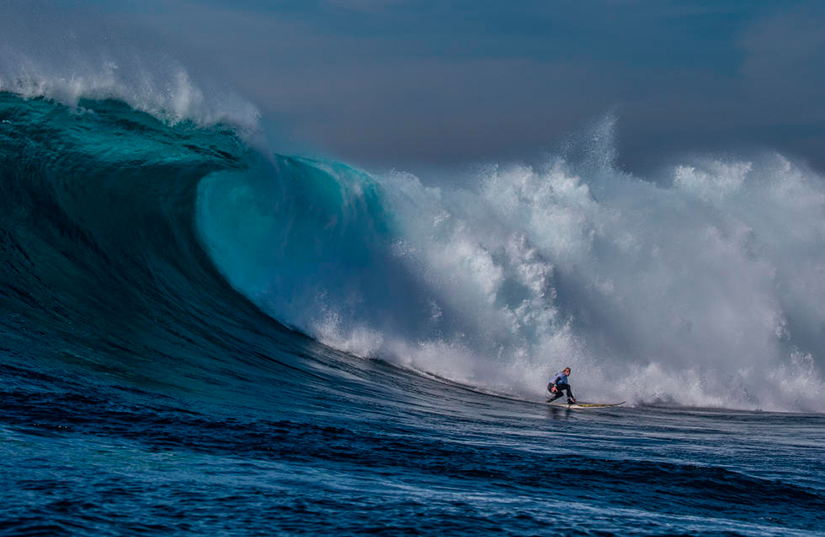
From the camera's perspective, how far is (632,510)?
603 cm

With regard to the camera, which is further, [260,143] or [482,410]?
[260,143]

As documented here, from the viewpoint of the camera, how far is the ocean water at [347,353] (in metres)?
5.65

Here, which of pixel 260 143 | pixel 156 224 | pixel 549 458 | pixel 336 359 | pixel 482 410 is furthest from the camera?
pixel 260 143

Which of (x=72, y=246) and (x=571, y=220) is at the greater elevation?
(x=571, y=220)

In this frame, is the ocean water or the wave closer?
the ocean water

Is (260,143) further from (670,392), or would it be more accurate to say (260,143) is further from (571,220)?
(670,392)

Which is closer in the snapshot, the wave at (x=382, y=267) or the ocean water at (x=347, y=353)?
the ocean water at (x=347, y=353)

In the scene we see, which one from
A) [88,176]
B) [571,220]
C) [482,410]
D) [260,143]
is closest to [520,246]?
[571,220]

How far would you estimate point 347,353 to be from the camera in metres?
15.9

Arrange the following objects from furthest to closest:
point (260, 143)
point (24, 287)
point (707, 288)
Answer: point (707, 288) → point (260, 143) → point (24, 287)

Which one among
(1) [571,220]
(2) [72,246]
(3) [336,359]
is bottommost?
(3) [336,359]

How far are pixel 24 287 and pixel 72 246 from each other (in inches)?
96.5

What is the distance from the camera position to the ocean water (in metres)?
5.65

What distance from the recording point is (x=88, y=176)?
16.7 metres
